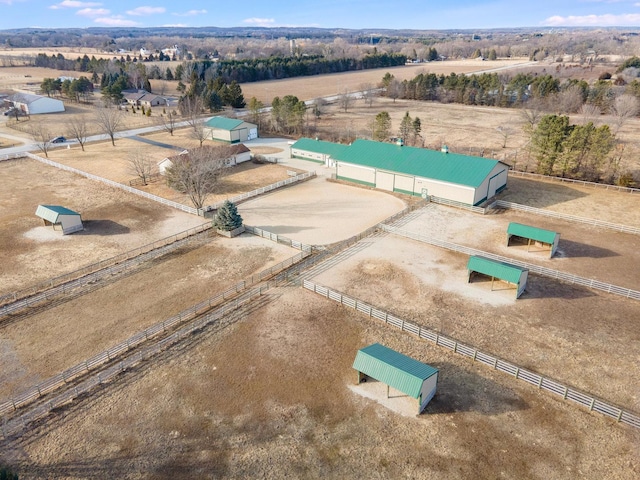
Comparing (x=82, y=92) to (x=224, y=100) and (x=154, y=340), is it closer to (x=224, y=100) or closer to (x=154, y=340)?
(x=224, y=100)

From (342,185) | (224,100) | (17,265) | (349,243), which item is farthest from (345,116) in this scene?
(17,265)

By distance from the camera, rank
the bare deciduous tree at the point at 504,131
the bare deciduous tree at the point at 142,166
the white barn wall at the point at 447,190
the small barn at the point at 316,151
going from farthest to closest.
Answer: the bare deciduous tree at the point at 504,131, the small barn at the point at 316,151, the bare deciduous tree at the point at 142,166, the white barn wall at the point at 447,190

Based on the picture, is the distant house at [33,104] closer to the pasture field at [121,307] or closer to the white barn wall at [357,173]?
the white barn wall at [357,173]

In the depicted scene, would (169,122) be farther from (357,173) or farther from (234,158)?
(357,173)

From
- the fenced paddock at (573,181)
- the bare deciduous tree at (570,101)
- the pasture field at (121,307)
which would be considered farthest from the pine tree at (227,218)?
the bare deciduous tree at (570,101)

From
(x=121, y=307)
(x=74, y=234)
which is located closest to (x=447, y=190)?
(x=121, y=307)

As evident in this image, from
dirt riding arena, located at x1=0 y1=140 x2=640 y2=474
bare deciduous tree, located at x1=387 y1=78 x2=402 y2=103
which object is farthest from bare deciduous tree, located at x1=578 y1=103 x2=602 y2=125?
bare deciduous tree, located at x1=387 y1=78 x2=402 y2=103

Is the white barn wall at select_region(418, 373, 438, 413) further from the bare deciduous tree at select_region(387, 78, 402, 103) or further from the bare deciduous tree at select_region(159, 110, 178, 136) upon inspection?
the bare deciduous tree at select_region(387, 78, 402, 103)
